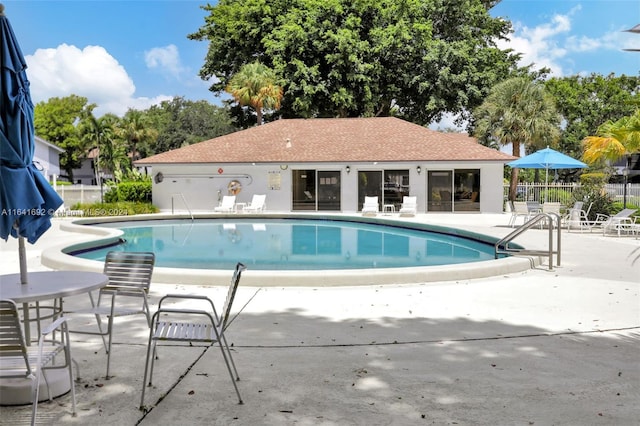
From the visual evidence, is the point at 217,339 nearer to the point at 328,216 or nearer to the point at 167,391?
the point at 167,391

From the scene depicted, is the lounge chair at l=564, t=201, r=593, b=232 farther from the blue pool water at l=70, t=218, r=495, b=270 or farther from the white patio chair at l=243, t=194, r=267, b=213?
the white patio chair at l=243, t=194, r=267, b=213

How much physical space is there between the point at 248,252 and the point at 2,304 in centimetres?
1244

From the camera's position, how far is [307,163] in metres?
28.4

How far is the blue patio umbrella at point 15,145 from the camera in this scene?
450 cm

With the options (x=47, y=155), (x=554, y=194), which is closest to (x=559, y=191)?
(x=554, y=194)

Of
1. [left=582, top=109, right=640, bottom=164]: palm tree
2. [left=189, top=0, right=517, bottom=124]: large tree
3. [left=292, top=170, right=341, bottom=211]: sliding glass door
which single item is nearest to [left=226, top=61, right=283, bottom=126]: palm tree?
[left=189, top=0, right=517, bottom=124]: large tree

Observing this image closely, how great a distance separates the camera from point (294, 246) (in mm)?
17469

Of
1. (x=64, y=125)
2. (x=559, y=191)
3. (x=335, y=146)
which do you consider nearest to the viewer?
(x=559, y=191)

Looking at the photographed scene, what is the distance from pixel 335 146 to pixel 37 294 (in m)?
26.2

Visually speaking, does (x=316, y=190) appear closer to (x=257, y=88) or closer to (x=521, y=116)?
(x=257, y=88)

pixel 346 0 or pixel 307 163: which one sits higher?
pixel 346 0

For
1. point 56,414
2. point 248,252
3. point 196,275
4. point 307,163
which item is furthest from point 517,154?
point 56,414

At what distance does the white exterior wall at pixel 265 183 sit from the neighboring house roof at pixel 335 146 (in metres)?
0.41

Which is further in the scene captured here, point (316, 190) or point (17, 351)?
point (316, 190)
